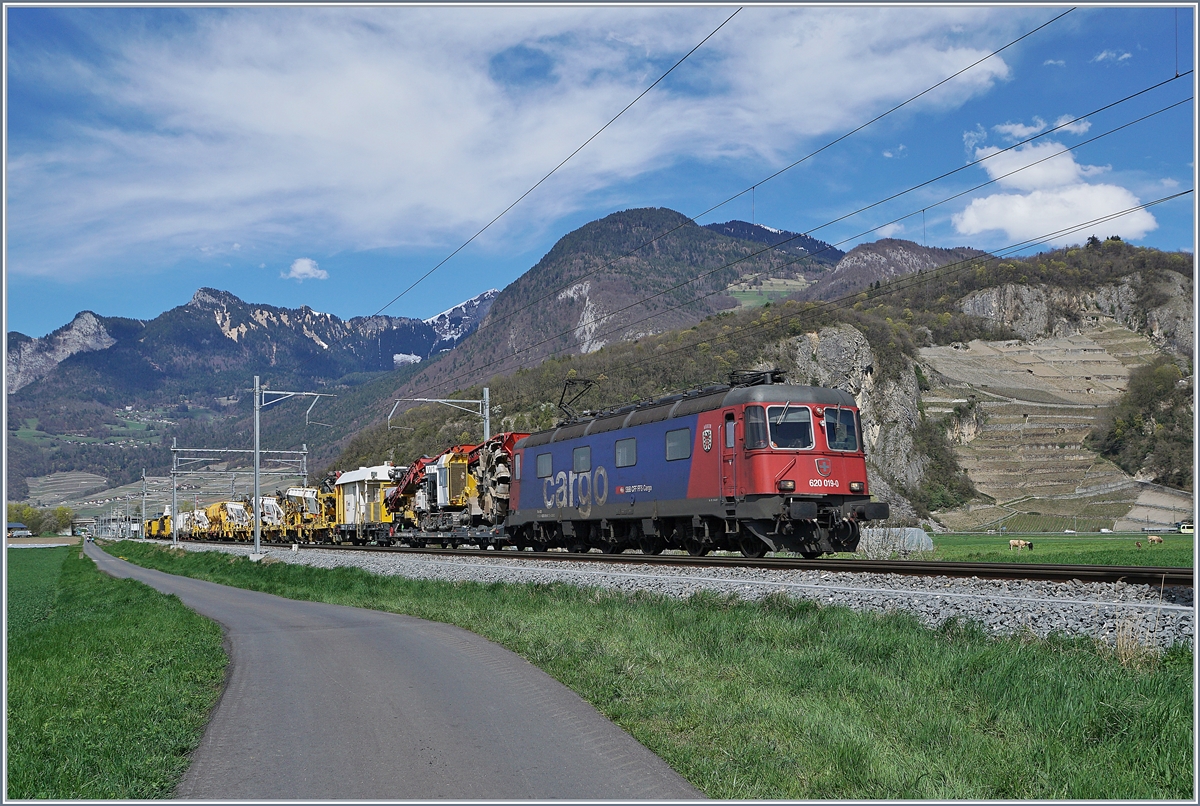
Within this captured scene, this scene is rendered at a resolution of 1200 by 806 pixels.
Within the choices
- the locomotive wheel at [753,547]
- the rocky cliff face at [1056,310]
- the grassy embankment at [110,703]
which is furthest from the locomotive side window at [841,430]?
the rocky cliff face at [1056,310]

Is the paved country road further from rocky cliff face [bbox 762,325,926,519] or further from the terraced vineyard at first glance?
rocky cliff face [bbox 762,325,926,519]

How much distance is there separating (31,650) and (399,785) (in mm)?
11007

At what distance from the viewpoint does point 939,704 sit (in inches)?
309

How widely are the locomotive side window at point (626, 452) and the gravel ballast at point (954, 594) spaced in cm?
309

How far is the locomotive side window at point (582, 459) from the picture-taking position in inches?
1088

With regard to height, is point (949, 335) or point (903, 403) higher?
point (949, 335)

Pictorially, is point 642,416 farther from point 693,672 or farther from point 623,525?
point 693,672

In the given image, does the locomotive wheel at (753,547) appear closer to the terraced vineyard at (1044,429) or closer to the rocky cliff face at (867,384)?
the terraced vineyard at (1044,429)

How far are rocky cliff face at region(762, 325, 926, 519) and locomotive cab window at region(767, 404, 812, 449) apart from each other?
102 meters

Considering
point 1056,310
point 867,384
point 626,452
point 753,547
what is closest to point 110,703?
point 753,547

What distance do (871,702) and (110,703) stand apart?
7029 mm

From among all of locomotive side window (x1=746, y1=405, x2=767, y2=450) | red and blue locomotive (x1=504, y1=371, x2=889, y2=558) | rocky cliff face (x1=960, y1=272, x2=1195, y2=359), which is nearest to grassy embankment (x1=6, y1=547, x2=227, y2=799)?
red and blue locomotive (x1=504, y1=371, x2=889, y2=558)

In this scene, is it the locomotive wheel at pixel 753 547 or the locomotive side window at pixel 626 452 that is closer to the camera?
the locomotive wheel at pixel 753 547

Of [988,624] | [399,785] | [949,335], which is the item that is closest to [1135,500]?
[949,335]
